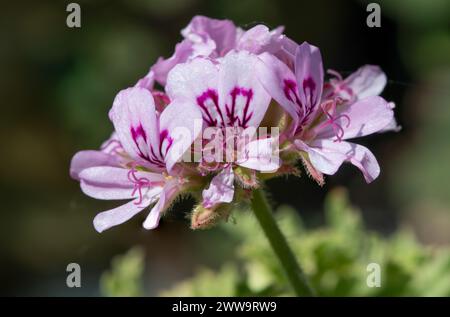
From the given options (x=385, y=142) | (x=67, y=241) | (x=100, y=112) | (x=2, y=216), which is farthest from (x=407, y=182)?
(x=2, y=216)

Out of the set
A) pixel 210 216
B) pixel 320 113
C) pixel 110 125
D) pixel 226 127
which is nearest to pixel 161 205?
pixel 210 216

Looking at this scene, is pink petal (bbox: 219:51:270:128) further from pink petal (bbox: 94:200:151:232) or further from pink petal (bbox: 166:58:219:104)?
pink petal (bbox: 94:200:151:232)

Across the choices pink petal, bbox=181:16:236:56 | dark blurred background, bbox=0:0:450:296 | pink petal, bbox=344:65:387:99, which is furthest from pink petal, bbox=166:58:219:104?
dark blurred background, bbox=0:0:450:296

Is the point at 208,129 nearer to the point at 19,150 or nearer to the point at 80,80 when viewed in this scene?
the point at 80,80

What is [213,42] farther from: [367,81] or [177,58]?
[367,81]

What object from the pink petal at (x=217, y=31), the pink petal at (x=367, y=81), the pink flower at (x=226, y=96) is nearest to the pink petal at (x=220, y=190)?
the pink flower at (x=226, y=96)
